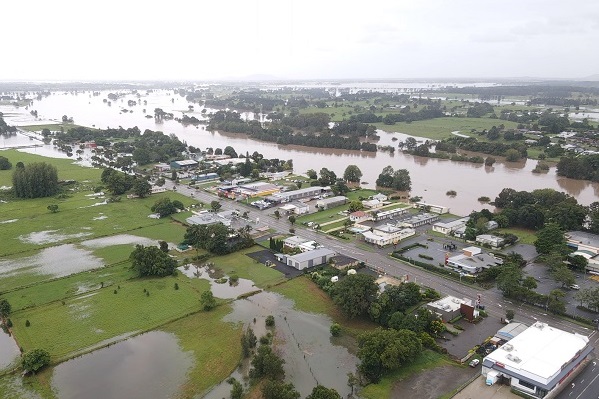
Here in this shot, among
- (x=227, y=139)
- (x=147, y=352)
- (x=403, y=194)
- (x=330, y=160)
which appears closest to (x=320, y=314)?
(x=147, y=352)

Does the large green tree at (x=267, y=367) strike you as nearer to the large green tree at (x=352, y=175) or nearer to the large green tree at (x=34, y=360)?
the large green tree at (x=34, y=360)

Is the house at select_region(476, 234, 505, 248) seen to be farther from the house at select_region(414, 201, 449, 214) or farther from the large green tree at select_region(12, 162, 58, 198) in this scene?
the large green tree at select_region(12, 162, 58, 198)

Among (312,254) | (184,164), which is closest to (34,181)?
(184,164)

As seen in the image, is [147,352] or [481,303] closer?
[147,352]

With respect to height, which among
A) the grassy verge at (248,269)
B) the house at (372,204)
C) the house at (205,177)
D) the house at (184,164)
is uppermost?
the house at (184,164)

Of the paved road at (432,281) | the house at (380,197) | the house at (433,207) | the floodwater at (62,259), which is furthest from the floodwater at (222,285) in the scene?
the house at (433,207)

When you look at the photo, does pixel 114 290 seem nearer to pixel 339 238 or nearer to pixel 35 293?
pixel 35 293
